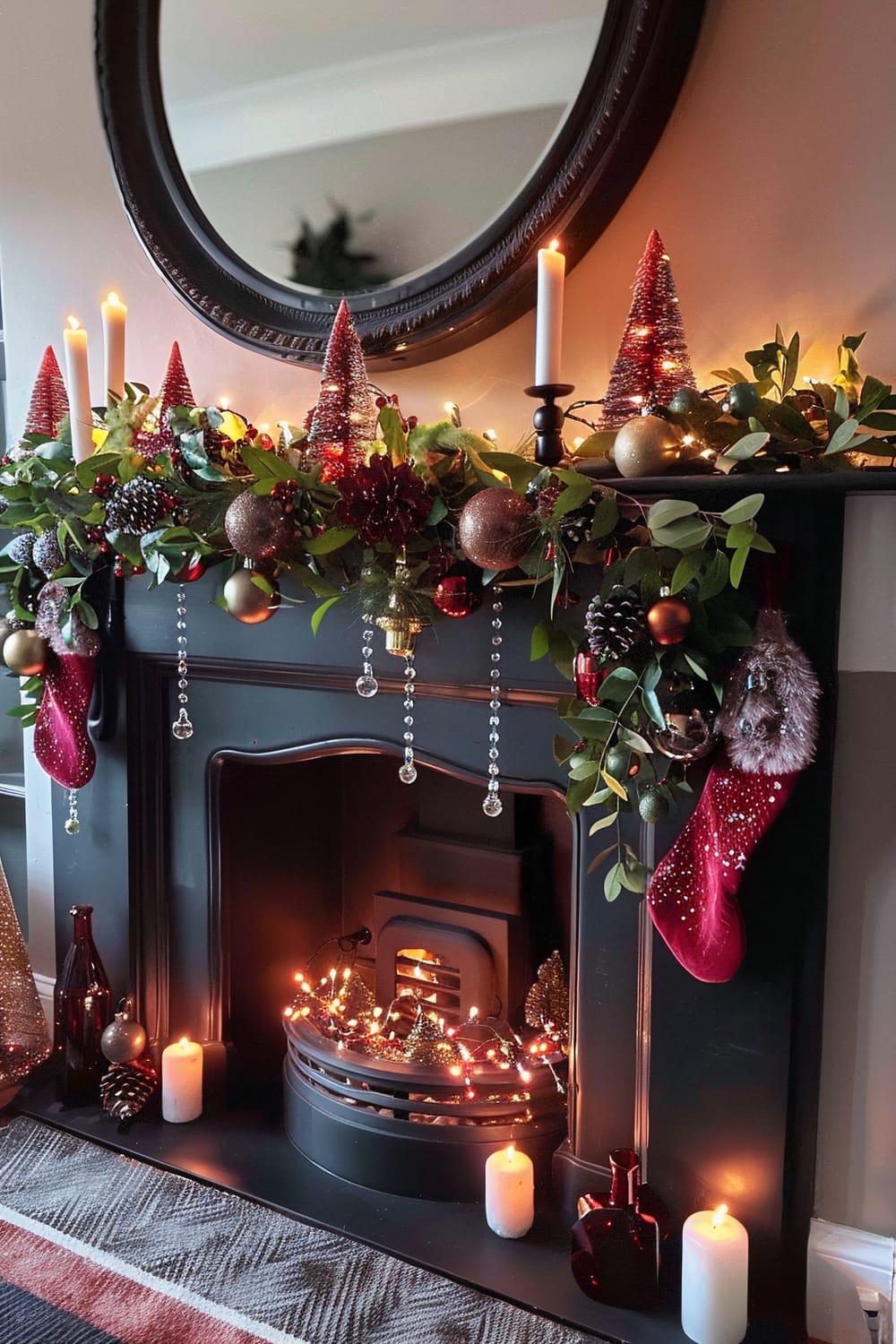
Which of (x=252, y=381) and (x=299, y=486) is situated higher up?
(x=252, y=381)

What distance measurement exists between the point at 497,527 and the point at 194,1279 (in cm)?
110

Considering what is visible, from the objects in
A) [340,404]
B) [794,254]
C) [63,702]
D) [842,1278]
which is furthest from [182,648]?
[842,1278]

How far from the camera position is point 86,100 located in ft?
5.98

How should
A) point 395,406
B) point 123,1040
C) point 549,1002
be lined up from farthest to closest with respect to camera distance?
point 123,1040, point 549,1002, point 395,406

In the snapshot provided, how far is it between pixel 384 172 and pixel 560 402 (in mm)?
464

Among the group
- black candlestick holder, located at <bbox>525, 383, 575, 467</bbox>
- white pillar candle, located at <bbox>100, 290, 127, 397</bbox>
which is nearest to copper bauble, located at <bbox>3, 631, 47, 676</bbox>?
white pillar candle, located at <bbox>100, 290, 127, 397</bbox>

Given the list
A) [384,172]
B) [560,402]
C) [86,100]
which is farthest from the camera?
[86,100]

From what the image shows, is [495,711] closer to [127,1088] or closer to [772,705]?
[772,705]

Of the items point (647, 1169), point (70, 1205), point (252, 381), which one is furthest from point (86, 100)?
point (647, 1169)

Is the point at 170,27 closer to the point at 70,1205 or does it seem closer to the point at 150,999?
the point at 150,999

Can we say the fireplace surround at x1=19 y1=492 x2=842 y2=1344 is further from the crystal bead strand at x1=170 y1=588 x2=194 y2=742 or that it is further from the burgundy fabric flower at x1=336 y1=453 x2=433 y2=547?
the burgundy fabric flower at x1=336 y1=453 x2=433 y2=547

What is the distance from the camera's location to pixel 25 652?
67.3 inches

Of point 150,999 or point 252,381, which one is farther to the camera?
point 150,999

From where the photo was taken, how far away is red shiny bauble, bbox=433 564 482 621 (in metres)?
1.31
